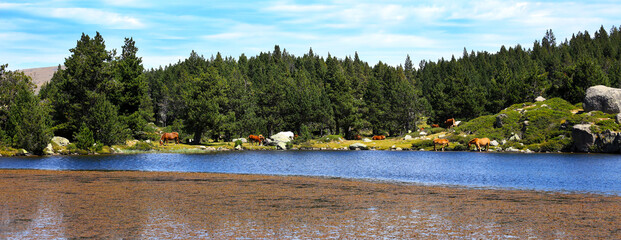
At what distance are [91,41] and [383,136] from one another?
61612mm

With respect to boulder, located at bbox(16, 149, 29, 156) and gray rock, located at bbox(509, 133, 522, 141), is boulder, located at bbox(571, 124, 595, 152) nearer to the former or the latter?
gray rock, located at bbox(509, 133, 522, 141)

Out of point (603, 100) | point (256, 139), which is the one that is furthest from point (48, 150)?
point (603, 100)

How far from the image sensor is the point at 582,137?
70125 millimetres

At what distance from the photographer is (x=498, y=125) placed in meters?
87.6

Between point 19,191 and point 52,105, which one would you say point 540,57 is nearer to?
point 52,105

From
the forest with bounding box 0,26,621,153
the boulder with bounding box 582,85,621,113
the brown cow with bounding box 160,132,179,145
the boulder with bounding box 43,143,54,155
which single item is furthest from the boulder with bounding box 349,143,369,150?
the boulder with bounding box 43,143,54,155

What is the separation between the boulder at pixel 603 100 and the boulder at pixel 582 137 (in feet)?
25.9

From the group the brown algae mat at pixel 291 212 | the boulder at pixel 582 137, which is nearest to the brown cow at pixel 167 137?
the brown algae mat at pixel 291 212

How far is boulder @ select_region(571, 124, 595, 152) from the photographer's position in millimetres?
69250

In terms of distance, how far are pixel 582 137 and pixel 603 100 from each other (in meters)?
10.4

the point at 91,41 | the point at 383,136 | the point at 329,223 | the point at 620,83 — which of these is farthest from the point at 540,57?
the point at 329,223

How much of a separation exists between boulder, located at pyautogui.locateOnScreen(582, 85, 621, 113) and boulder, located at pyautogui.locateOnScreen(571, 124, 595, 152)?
25.9 feet

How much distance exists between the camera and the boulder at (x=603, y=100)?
245ft

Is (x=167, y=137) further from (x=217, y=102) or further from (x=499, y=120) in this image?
(x=499, y=120)
